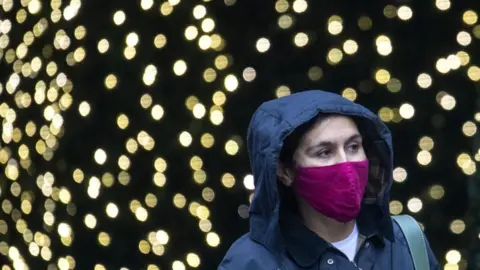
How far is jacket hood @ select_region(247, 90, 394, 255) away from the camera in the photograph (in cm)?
255

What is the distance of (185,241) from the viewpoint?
4.20 meters

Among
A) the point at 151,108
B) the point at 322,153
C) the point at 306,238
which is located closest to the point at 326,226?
the point at 306,238

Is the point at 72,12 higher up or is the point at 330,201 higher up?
the point at 72,12

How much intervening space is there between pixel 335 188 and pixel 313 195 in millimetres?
60

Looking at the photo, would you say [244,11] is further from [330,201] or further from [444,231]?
[330,201]

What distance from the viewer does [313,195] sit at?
258 centimetres

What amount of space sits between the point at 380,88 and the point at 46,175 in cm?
144

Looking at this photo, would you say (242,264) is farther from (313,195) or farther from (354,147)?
(354,147)

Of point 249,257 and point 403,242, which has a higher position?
point 249,257

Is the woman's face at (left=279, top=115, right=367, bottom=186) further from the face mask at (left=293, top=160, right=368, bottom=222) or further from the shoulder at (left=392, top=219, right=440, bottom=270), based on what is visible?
the shoulder at (left=392, top=219, right=440, bottom=270)

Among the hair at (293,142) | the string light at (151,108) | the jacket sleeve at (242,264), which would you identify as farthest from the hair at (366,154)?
the string light at (151,108)

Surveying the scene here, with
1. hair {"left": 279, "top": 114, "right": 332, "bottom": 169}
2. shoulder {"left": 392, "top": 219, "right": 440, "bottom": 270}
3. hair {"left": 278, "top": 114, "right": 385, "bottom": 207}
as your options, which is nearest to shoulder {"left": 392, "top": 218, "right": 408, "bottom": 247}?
shoulder {"left": 392, "top": 219, "right": 440, "bottom": 270}

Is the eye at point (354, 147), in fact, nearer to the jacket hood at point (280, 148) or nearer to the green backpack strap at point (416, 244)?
the jacket hood at point (280, 148)

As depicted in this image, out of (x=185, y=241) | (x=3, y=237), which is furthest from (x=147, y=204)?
(x=3, y=237)
